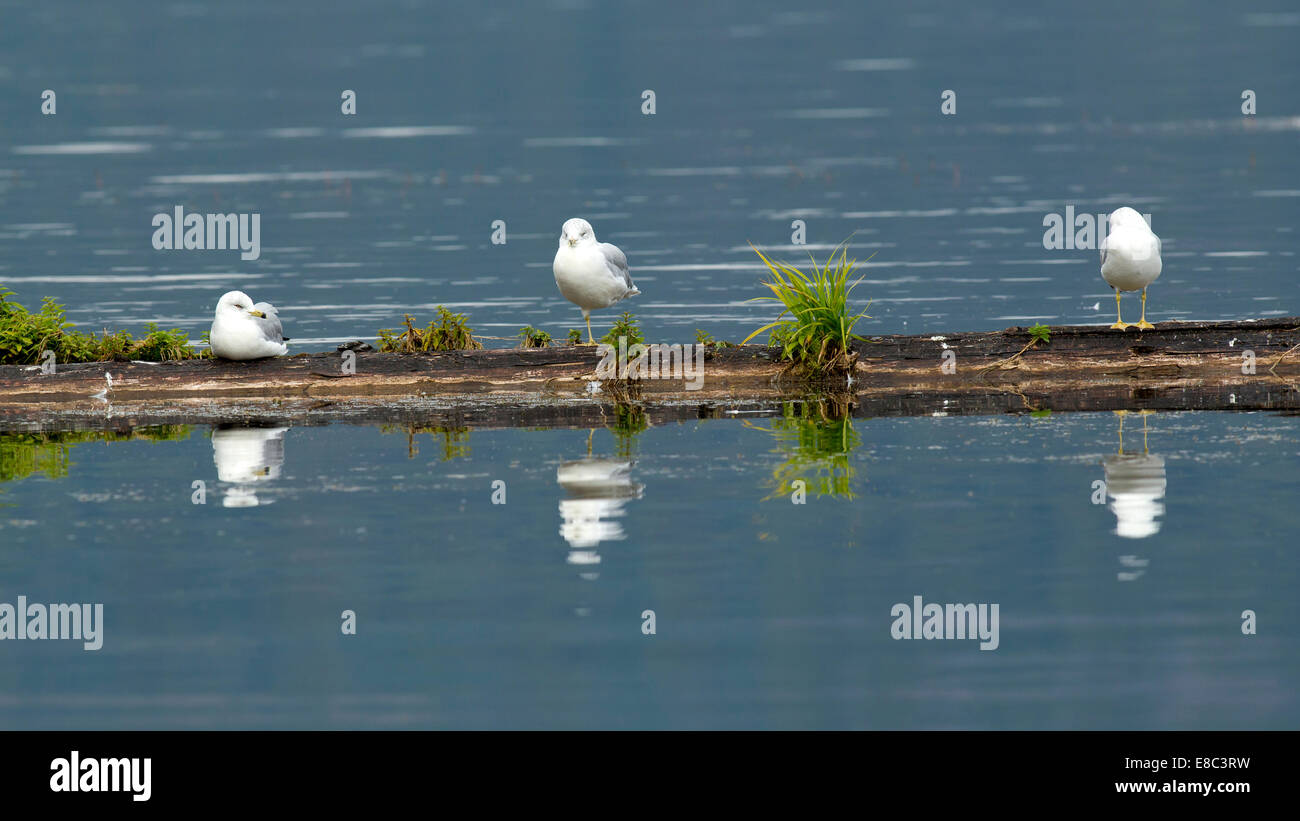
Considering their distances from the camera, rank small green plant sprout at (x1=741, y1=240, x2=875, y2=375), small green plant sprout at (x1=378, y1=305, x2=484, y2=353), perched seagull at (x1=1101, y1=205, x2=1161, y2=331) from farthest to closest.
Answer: small green plant sprout at (x1=378, y1=305, x2=484, y2=353)
small green plant sprout at (x1=741, y1=240, x2=875, y2=375)
perched seagull at (x1=1101, y1=205, x2=1161, y2=331)

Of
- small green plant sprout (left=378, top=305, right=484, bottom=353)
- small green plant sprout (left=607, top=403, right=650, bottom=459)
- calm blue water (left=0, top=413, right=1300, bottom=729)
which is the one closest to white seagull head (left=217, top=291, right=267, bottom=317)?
small green plant sprout (left=378, top=305, right=484, bottom=353)

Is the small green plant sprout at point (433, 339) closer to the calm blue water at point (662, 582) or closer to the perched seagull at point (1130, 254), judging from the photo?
the calm blue water at point (662, 582)

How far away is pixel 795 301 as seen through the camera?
1994cm

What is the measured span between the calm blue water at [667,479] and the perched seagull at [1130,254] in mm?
1878

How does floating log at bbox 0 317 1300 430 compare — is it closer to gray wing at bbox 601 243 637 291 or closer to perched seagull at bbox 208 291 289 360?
perched seagull at bbox 208 291 289 360

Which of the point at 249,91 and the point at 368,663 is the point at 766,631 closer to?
the point at 368,663

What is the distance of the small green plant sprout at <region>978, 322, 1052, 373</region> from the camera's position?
775 inches

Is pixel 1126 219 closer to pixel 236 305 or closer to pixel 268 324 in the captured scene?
pixel 268 324

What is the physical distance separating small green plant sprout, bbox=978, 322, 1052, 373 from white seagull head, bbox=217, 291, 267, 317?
7.52 m

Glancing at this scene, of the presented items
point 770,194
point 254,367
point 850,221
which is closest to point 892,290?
point 850,221

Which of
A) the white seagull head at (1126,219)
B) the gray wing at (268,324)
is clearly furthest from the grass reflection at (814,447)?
the gray wing at (268,324)

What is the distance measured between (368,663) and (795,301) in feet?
30.6

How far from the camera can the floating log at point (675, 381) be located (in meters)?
19.7

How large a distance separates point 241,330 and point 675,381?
4488 millimetres
